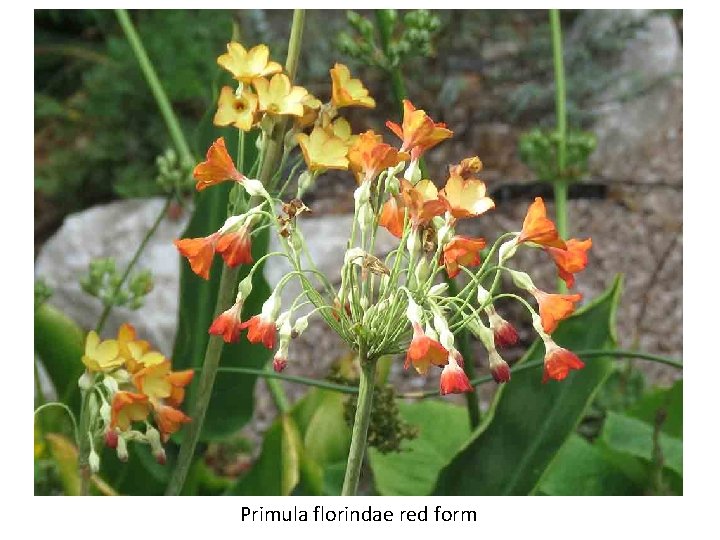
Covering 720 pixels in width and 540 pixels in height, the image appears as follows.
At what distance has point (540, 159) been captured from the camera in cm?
167

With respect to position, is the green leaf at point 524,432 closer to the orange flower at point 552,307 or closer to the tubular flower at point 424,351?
the orange flower at point 552,307

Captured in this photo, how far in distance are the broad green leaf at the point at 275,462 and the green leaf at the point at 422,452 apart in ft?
0.44

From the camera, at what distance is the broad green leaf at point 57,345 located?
63.5 inches

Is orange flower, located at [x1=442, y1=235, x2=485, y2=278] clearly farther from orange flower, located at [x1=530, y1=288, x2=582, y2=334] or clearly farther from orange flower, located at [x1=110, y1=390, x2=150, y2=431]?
orange flower, located at [x1=110, y1=390, x2=150, y2=431]

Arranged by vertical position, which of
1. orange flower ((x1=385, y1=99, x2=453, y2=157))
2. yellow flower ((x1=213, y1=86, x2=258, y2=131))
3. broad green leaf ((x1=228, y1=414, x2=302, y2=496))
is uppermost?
yellow flower ((x1=213, y1=86, x2=258, y2=131))

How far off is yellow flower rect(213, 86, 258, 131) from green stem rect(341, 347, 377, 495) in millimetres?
264

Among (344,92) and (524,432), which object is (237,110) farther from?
(524,432)

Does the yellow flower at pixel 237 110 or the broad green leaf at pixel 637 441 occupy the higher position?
the yellow flower at pixel 237 110

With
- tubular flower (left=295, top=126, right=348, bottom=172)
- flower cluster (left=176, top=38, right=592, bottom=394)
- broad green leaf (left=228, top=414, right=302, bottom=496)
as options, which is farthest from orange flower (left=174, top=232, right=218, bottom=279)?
broad green leaf (left=228, top=414, right=302, bottom=496)

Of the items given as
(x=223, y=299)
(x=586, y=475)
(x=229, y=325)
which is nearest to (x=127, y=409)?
(x=223, y=299)

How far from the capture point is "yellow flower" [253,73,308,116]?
103cm

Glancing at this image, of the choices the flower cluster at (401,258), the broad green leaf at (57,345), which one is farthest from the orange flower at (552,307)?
the broad green leaf at (57,345)
